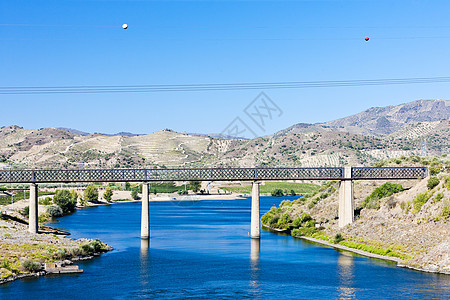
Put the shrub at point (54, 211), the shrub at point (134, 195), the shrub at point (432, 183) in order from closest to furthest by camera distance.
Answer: the shrub at point (432, 183)
the shrub at point (54, 211)
the shrub at point (134, 195)

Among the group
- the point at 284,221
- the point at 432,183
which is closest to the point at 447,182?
the point at 432,183

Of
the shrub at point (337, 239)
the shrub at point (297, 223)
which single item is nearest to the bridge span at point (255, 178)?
the shrub at point (337, 239)

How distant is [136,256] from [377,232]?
29.4 metres

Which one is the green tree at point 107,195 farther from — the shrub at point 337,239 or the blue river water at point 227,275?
the shrub at point 337,239

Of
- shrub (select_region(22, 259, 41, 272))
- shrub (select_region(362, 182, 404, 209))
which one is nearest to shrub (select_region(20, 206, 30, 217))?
shrub (select_region(22, 259, 41, 272))

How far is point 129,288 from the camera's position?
4853 cm

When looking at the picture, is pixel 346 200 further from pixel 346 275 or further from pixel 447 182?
pixel 346 275

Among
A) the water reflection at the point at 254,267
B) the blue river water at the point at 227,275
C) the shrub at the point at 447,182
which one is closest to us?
the blue river water at the point at 227,275

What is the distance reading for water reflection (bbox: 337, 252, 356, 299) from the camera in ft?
155

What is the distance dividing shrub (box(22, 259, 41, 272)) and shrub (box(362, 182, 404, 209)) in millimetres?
46139

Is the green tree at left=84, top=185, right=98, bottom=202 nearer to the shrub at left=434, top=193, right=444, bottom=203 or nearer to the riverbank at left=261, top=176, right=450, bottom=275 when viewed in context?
the riverbank at left=261, top=176, right=450, bottom=275

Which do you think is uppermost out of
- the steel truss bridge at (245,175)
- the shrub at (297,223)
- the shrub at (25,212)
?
the steel truss bridge at (245,175)

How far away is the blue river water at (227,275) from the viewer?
46.5m

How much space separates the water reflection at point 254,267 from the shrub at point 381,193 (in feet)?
55.1
